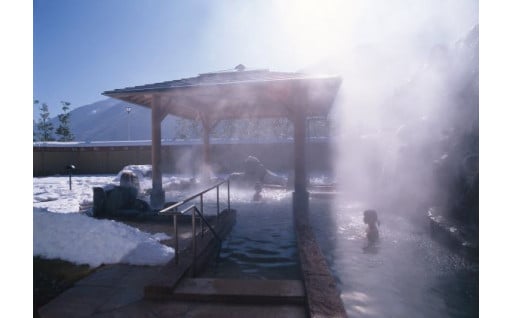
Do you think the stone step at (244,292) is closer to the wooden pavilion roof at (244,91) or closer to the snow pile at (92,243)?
the snow pile at (92,243)

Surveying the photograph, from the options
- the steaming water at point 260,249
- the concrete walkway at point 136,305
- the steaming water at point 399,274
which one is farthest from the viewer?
the steaming water at point 260,249

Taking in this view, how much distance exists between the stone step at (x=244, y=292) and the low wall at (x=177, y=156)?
16.4 meters

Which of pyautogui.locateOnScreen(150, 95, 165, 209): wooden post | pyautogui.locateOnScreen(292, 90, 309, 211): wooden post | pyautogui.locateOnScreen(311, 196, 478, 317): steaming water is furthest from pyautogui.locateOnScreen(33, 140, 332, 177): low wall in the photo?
pyautogui.locateOnScreen(311, 196, 478, 317): steaming water

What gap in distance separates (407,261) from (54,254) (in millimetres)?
5167

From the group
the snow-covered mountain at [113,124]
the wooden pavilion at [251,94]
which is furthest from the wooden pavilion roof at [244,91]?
the snow-covered mountain at [113,124]

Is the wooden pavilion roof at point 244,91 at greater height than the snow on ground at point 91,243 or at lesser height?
greater

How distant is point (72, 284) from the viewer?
3014 mm

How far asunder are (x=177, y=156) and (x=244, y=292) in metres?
18.6

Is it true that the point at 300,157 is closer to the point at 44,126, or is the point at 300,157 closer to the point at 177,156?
the point at 177,156

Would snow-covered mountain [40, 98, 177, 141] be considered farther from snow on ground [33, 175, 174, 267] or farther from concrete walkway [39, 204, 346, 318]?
concrete walkway [39, 204, 346, 318]

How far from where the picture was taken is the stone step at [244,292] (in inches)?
104

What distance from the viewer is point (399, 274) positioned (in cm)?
401
